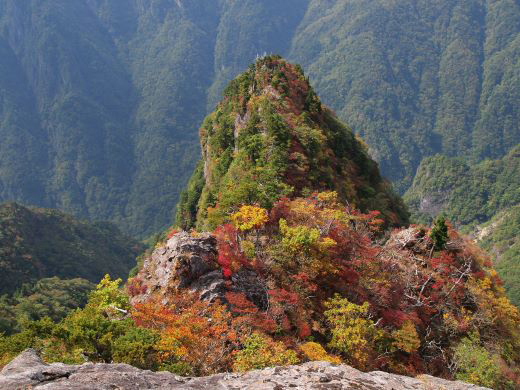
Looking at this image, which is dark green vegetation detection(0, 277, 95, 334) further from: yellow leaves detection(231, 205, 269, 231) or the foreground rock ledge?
the foreground rock ledge

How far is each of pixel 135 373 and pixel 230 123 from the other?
1965 inches

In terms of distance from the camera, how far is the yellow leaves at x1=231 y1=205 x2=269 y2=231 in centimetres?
2588

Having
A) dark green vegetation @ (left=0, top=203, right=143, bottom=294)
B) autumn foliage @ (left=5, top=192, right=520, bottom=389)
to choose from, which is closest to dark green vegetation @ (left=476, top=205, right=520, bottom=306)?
autumn foliage @ (left=5, top=192, right=520, bottom=389)

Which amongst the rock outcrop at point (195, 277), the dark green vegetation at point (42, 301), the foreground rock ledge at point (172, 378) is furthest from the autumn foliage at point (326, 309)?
the dark green vegetation at point (42, 301)

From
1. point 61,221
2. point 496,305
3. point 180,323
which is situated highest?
point 61,221

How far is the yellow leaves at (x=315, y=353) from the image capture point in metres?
18.2

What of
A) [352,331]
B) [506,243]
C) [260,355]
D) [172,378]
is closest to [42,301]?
[352,331]

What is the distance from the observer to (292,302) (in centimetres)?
2148

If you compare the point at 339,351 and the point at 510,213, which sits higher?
the point at 510,213

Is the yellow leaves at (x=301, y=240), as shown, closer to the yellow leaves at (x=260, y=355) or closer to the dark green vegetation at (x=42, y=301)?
the yellow leaves at (x=260, y=355)

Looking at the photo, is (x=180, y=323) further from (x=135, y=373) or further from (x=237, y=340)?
(x=135, y=373)

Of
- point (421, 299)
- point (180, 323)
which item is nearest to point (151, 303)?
point (180, 323)

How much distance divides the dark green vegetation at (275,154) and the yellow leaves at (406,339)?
11270mm

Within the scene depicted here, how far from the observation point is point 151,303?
20.4 meters
